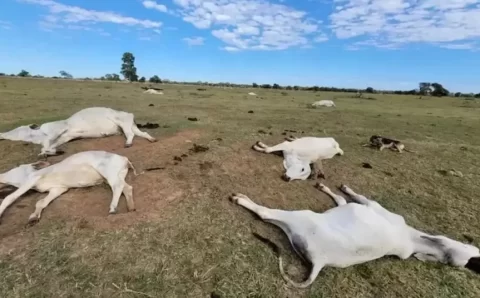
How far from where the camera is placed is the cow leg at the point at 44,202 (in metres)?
4.12

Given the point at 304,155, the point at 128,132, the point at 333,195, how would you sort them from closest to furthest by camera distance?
the point at 333,195
the point at 304,155
the point at 128,132

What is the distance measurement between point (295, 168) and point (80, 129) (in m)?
4.37

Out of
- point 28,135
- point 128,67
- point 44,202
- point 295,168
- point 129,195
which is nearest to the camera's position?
point 44,202

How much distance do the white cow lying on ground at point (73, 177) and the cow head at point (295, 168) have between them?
109 inches

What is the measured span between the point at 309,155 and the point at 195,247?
366 cm

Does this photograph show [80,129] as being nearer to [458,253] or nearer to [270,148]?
[270,148]

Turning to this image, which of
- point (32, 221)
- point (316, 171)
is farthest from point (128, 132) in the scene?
point (316, 171)

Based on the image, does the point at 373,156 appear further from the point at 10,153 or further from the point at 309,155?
the point at 10,153

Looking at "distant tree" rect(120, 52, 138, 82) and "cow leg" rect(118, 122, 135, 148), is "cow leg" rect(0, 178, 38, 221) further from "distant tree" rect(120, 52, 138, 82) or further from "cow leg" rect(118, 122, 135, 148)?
"distant tree" rect(120, 52, 138, 82)

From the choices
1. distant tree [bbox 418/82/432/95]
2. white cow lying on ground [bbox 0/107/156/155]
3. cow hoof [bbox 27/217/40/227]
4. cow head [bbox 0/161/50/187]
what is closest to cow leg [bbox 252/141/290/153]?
white cow lying on ground [bbox 0/107/156/155]

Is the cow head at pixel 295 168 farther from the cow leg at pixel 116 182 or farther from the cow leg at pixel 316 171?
the cow leg at pixel 116 182

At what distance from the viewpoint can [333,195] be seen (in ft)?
18.2

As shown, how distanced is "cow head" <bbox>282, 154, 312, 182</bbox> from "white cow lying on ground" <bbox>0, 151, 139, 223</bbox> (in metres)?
2.76

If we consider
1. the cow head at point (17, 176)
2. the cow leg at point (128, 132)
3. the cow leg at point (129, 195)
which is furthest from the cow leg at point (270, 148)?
the cow head at point (17, 176)
